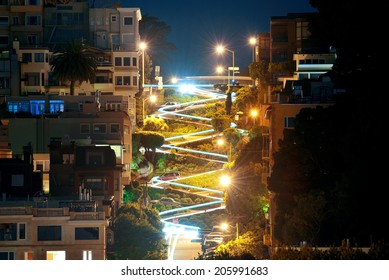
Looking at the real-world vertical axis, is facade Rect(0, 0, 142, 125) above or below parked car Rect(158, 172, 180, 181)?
above

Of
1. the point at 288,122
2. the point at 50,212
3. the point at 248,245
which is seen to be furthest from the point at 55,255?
the point at 288,122

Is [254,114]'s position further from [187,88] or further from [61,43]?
[187,88]

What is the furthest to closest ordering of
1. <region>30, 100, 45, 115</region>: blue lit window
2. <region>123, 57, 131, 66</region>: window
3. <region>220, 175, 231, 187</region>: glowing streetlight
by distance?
1. <region>123, 57, 131, 66</region>: window
2. <region>30, 100, 45, 115</region>: blue lit window
3. <region>220, 175, 231, 187</region>: glowing streetlight

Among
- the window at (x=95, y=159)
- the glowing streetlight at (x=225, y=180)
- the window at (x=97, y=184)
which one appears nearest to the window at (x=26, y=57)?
the glowing streetlight at (x=225, y=180)

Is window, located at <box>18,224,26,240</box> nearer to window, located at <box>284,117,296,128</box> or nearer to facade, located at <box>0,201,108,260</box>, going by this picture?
facade, located at <box>0,201,108,260</box>

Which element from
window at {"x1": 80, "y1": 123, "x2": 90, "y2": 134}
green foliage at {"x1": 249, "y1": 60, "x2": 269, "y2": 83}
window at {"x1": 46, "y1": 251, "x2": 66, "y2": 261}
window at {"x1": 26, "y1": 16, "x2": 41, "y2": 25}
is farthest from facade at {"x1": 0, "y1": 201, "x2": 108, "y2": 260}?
window at {"x1": 26, "y1": 16, "x2": 41, "y2": 25}

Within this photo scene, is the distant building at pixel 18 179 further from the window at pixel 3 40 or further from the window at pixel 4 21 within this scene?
the window at pixel 4 21
